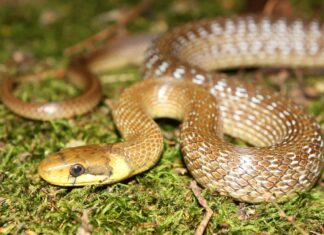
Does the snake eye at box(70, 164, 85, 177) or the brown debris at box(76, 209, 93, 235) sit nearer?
the brown debris at box(76, 209, 93, 235)

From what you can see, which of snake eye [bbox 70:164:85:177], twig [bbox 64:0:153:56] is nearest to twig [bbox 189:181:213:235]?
snake eye [bbox 70:164:85:177]

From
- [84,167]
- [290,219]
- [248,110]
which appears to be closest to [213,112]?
[248,110]

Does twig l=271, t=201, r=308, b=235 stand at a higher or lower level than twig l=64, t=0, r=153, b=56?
lower

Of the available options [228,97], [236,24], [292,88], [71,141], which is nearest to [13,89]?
[71,141]

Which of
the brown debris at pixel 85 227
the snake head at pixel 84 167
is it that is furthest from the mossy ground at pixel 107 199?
the snake head at pixel 84 167

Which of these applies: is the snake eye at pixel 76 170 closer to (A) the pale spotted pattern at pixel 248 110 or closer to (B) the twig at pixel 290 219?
(A) the pale spotted pattern at pixel 248 110

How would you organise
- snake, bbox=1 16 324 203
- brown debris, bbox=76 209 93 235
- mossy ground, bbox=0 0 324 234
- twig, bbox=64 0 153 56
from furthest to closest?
1. twig, bbox=64 0 153 56
2. snake, bbox=1 16 324 203
3. mossy ground, bbox=0 0 324 234
4. brown debris, bbox=76 209 93 235

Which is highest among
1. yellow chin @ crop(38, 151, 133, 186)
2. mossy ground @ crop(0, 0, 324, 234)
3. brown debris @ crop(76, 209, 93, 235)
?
yellow chin @ crop(38, 151, 133, 186)

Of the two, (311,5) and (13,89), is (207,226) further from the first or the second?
(311,5)

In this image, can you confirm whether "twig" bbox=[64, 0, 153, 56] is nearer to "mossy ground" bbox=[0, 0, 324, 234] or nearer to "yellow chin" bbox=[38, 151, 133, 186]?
"mossy ground" bbox=[0, 0, 324, 234]
